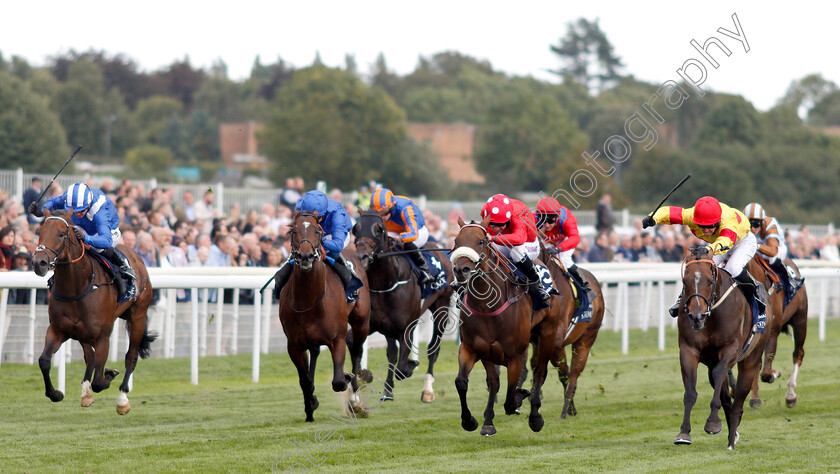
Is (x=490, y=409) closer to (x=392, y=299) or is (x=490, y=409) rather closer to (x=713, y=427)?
(x=713, y=427)

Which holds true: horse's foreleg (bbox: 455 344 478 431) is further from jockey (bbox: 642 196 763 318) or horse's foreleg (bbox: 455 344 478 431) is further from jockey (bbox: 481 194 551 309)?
jockey (bbox: 642 196 763 318)

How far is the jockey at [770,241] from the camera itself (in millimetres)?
9328

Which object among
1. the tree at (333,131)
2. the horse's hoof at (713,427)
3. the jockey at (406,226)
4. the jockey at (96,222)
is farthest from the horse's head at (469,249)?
the tree at (333,131)

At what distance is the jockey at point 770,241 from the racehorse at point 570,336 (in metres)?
1.47

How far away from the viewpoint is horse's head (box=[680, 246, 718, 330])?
709 centimetres

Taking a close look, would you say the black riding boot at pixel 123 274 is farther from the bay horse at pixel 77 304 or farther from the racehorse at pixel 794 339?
the racehorse at pixel 794 339

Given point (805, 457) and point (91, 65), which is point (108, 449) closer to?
point (805, 457)

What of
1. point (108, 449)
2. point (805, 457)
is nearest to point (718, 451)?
point (805, 457)

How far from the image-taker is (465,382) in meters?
7.41

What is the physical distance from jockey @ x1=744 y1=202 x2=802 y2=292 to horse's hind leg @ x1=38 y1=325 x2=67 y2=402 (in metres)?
5.74

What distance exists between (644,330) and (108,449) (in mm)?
9894

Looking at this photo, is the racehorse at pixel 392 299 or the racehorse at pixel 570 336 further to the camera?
the racehorse at pixel 392 299

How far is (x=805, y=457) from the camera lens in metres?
6.93

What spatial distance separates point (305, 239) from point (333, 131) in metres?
46.2
